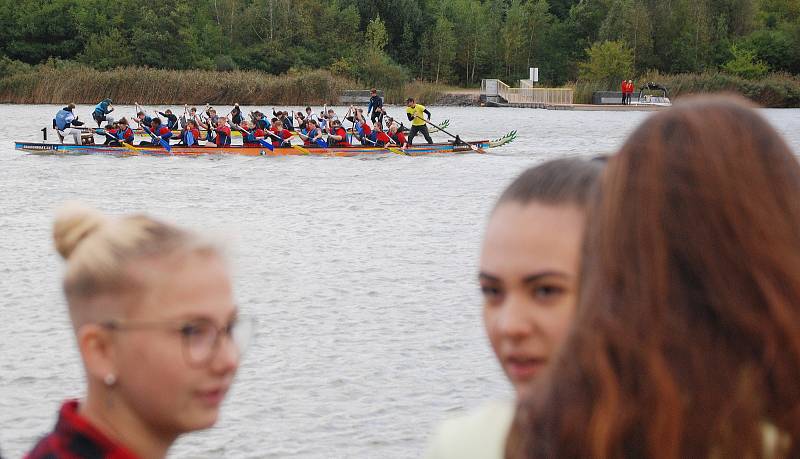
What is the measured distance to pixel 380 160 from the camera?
2491cm

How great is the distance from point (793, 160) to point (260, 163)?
76.0 ft

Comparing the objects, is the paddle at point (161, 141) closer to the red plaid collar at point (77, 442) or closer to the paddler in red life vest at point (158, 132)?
the paddler in red life vest at point (158, 132)

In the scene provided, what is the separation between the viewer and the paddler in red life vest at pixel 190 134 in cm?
2391

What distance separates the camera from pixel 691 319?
1.24 metres

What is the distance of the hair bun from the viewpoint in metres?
2.12

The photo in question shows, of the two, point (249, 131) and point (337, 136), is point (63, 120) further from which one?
point (337, 136)

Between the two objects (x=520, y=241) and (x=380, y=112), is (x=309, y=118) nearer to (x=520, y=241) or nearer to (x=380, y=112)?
(x=380, y=112)

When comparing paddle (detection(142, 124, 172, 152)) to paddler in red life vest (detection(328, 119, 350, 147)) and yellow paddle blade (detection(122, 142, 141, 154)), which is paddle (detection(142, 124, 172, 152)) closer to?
yellow paddle blade (detection(122, 142, 141, 154))

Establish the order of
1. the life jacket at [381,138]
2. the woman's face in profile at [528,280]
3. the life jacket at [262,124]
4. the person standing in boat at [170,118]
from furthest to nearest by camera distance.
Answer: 1. the person standing in boat at [170,118]
2. the life jacket at [262,124]
3. the life jacket at [381,138]
4. the woman's face in profile at [528,280]

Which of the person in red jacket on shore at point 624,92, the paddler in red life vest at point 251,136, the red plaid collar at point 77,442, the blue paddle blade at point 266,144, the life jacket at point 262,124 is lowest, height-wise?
the person in red jacket on shore at point 624,92

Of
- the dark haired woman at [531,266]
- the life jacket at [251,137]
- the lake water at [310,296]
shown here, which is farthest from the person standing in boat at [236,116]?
the dark haired woman at [531,266]

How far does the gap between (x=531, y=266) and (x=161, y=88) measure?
155 feet

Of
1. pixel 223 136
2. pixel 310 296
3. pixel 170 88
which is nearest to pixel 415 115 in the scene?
pixel 223 136

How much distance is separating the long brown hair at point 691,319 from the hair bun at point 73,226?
116cm
